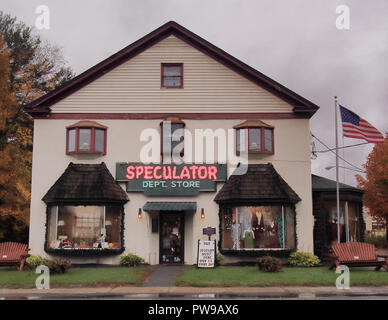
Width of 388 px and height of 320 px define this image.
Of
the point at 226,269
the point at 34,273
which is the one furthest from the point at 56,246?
the point at 226,269

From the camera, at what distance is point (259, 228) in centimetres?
1948

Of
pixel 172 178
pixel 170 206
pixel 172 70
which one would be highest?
pixel 172 70

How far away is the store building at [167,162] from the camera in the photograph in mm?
19547

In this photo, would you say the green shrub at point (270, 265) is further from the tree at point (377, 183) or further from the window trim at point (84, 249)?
the tree at point (377, 183)

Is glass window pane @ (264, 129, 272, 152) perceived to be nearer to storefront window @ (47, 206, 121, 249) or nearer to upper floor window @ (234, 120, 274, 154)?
upper floor window @ (234, 120, 274, 154)

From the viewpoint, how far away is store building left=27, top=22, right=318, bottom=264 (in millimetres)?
19547

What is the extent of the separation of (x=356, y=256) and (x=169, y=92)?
11.4 m

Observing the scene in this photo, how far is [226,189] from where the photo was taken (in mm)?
19812

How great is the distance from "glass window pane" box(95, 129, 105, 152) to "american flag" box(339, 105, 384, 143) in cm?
1156

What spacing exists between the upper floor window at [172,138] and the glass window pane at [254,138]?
10.9ft

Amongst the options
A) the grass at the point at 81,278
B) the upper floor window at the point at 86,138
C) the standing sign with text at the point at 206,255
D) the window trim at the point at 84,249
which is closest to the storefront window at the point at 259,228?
the standing sign with text at the point at 206,255

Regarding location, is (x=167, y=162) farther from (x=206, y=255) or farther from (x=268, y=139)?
(x=268, y=139)

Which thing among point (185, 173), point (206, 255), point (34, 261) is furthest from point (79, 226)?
point (206, 255)

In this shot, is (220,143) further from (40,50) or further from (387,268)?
(40,50)
